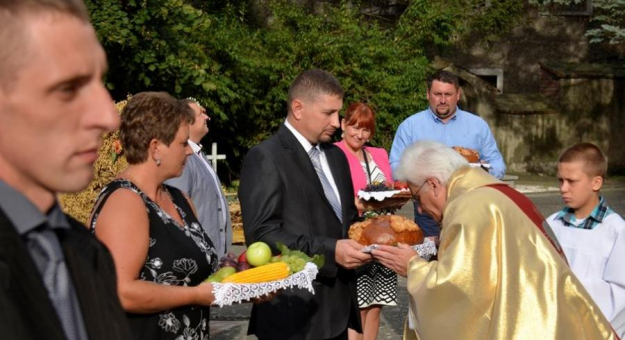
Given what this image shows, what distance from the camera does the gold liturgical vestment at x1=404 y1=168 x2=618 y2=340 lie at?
4.46m

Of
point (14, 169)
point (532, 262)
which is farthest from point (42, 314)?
point (532, 262)

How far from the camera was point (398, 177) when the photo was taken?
5043 mm

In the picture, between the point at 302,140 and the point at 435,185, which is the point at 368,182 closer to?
the point at 302,140

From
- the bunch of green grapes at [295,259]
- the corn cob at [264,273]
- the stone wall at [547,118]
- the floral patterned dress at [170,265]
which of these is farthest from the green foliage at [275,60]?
the floral patterned dress at [170,265]

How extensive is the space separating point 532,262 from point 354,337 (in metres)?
2.22

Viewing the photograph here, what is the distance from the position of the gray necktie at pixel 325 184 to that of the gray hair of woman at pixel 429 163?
1.92 feet

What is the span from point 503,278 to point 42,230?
131 inches

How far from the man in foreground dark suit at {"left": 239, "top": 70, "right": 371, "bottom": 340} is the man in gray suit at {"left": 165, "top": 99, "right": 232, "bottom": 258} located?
1.06 m

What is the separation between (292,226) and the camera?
5.18 m

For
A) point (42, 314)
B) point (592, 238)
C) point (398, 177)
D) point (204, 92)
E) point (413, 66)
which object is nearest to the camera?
point (42, 314)

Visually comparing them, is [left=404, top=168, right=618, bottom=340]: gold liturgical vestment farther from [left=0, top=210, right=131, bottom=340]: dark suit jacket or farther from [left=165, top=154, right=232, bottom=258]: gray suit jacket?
[left=0, top=210, right=131, bottom=340]: dark suit jacket

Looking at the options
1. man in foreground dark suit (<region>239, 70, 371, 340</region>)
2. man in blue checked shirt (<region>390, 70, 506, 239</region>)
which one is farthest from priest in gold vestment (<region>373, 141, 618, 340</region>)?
man in blue checked shirt (<region>390, 70, 506, 239</region>)

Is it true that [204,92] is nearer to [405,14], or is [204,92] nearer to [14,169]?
[405,14]

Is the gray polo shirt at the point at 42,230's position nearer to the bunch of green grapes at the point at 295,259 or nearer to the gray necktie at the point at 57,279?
the gray necktie at the point at 57,279
